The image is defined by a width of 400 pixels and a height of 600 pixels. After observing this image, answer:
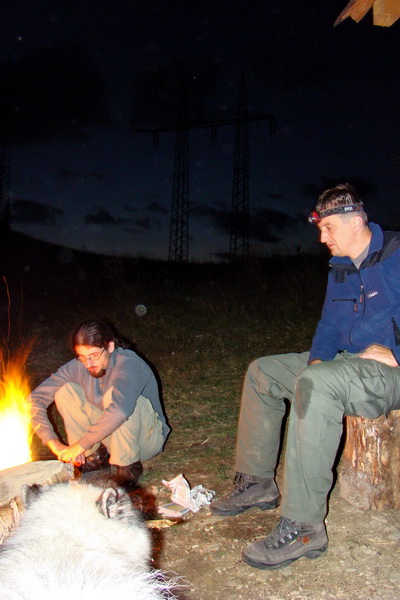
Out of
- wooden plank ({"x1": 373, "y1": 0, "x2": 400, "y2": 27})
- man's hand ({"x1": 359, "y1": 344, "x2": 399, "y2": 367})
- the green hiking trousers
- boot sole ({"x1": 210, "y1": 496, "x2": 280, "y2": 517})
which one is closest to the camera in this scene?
wooden plank ({"x1": 373, "y1": 0, "x2": 400, "y2": 27})

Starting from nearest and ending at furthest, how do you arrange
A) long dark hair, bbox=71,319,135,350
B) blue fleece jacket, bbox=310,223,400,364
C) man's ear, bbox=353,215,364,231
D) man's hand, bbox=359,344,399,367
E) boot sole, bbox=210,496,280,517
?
man's hand, bbox=359,344,399,367
blue fleece jacket, bbox=310,223,400,364
man's ear, bbox=353,215,364,231
boot sole, bbox=210,496,280,517
long dark hair, bbox=71,319,135,350

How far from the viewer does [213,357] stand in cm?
812

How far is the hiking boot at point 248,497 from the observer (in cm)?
332

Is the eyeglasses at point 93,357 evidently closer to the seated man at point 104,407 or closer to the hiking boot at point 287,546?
the seated man at point 104,407

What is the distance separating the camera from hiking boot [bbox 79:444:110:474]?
13.4 feet

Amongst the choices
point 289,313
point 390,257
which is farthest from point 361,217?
point 289,313

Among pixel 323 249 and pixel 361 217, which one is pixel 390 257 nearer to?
pixel 361 217

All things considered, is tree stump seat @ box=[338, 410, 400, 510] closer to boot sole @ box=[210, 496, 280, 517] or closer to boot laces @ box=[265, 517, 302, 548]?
boot sole @ box=[210, 496, 280, 517]

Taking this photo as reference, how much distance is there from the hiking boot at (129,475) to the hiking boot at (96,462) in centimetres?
37

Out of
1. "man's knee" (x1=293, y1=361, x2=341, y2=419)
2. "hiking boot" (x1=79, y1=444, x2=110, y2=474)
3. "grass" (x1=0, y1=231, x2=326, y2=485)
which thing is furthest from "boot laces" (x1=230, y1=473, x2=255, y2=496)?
"hiking boot" (x1=79, y1=444, x2=110, y2=474)

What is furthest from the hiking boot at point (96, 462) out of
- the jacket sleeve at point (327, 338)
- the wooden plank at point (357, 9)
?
the wooden plank at point (357, 9)

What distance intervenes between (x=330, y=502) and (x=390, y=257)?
1.63m

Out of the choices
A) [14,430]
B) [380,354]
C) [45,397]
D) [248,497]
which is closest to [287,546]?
[248,497]

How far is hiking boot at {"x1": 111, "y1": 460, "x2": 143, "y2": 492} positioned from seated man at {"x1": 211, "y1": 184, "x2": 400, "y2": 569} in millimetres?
Answer: 691
